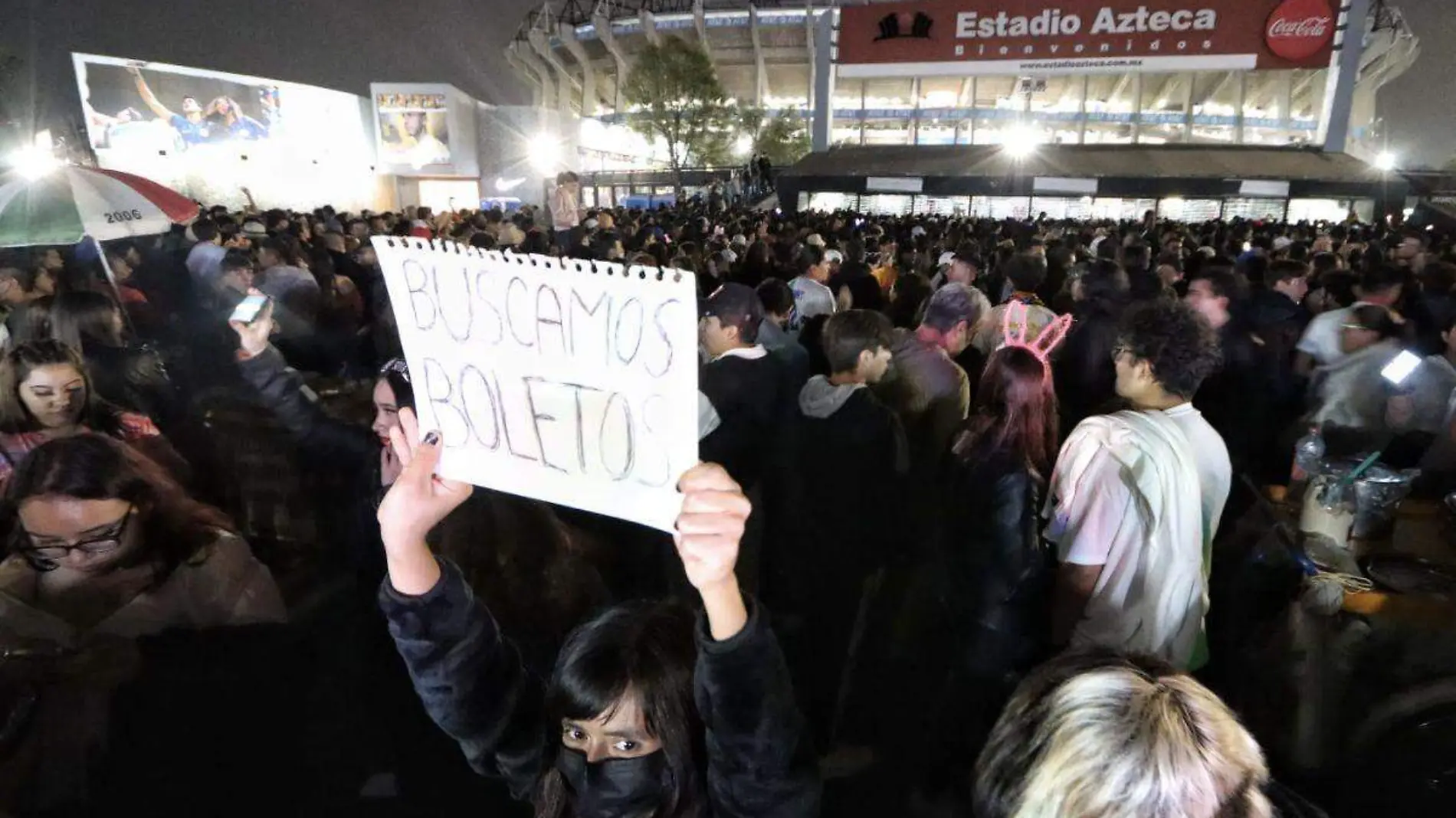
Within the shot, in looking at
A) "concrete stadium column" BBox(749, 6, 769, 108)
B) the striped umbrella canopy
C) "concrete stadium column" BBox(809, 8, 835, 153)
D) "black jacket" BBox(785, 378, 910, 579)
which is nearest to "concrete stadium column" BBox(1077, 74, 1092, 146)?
"concrete stadium column" BBox(749, 6, 769, 108)

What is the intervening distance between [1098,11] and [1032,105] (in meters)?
26.0

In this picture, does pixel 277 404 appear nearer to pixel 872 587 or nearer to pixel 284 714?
pixel 284 714

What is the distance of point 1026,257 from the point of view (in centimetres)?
600

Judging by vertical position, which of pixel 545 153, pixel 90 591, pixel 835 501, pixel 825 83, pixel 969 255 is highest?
pixel 825 83

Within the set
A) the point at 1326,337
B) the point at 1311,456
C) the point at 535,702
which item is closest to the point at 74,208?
the point at 535,702

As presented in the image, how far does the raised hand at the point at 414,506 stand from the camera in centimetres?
148

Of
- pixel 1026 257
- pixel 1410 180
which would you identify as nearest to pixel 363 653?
pixel 1026 257

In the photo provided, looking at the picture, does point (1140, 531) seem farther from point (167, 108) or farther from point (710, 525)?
point (167, 108)

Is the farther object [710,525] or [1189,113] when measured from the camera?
[1189,113]

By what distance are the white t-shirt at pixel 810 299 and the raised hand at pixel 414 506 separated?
4736 mm

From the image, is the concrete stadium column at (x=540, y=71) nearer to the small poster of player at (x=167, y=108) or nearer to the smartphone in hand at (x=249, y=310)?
the small poster of player at (x=167, y=108)

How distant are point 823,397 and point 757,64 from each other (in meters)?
55.5

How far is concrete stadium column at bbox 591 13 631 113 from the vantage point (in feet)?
172

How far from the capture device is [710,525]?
4.00ft
